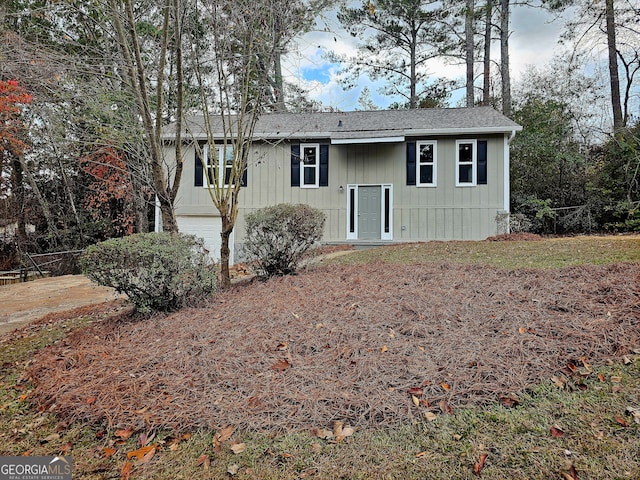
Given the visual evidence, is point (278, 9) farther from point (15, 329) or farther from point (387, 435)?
point (15, 329)

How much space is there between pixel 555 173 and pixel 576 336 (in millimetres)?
14909

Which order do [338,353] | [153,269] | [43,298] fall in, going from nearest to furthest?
[338,353] → [153,269] → [43,298]

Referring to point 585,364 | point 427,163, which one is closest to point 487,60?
point 427,163

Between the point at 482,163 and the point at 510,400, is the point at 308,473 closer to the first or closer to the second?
the point at 510,400

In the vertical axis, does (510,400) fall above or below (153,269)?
below

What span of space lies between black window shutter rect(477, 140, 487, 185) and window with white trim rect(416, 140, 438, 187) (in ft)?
4.23

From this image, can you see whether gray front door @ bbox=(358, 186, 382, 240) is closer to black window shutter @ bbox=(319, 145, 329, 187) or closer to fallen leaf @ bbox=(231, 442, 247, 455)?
black window shutter @ bbox=(319, 145, 329, 187)

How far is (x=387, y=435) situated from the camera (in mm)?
2512

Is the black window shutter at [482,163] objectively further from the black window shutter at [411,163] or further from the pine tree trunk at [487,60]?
the pine tree trunk at [487,60]

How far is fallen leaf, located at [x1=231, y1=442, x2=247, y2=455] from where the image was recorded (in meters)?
2.44

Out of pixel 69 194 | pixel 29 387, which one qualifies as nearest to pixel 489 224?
pixel 29 387

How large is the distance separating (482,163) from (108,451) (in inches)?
485

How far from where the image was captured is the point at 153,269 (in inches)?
177

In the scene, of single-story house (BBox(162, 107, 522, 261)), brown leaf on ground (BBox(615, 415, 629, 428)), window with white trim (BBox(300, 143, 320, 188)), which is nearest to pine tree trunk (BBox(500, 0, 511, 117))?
single-story house (BBox(162, 107, 522, 261))
